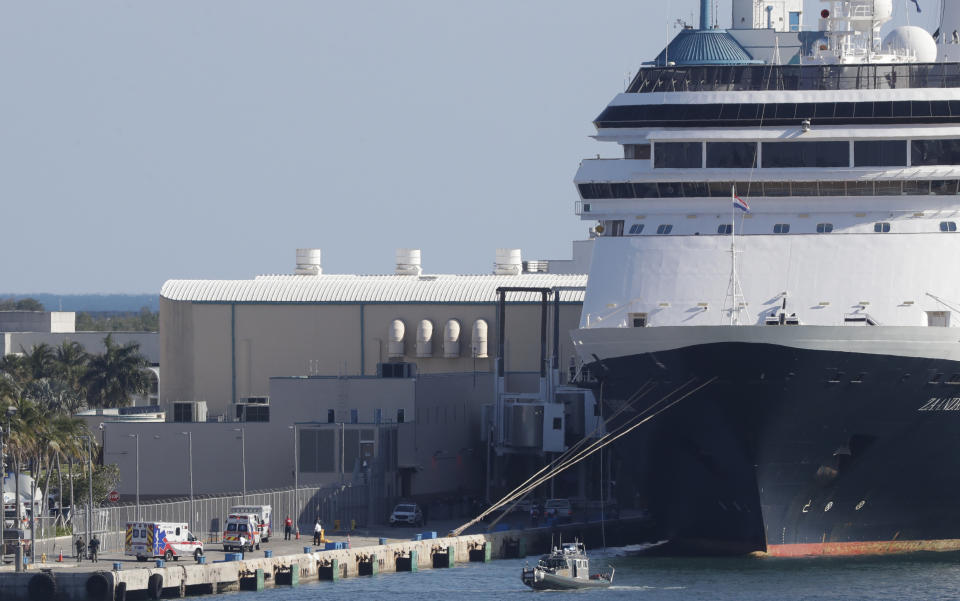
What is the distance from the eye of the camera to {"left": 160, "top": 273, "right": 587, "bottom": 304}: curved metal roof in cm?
8488

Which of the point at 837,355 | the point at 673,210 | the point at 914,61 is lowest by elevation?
the point at 837,355

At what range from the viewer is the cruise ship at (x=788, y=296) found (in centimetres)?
5097

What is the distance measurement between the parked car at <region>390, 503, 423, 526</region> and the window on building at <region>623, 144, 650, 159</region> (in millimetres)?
14239

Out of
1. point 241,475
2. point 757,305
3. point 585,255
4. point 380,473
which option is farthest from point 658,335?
point 585,255

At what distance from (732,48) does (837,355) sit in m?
27.7

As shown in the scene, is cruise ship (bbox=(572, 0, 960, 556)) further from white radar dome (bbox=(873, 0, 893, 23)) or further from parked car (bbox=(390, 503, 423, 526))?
parked car (bbox=(390, 503, 423, 526))

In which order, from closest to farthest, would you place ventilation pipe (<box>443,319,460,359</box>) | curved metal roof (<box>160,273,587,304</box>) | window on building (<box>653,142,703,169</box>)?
window on building (<box>653,142,703,169</box>)
ventilation pipe (<box>443,319,460,359</box>)
curved metal roof (<box>160,273,587,304</box>)

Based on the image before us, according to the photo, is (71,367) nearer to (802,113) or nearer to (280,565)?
(280,565)

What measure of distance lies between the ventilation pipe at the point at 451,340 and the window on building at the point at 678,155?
28118mm

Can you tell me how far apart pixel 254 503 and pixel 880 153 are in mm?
21790

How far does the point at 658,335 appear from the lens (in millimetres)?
51812

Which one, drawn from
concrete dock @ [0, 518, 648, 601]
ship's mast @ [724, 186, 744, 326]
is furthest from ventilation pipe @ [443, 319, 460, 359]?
ship's mast @ [724, 186, 744, 326]

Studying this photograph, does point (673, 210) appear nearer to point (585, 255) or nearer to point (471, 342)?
point (471, 342)

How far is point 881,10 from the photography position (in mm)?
59125
